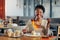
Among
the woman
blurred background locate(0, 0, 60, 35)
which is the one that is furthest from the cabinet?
the woman

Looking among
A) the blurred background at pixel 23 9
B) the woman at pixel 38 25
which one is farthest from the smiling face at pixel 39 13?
the blurred background at pixel 23 9

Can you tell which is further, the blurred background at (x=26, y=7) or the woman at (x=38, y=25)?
the blurred background at (x=26, y=7)

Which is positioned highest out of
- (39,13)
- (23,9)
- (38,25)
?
(23,9)

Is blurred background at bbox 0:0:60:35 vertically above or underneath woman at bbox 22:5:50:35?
above

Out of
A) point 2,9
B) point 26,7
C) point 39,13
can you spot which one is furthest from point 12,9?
point 39,13

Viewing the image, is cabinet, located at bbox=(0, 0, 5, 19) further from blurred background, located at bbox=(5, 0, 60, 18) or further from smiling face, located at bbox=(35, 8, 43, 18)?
smiling face, located at bbox=(35, 8, 43, 18)

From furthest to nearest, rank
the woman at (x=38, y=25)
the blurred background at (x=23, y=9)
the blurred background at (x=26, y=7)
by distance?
the blurred background at (x=26, y=7)
the blurred background at (x=23, y=9)
the woman at (x=38, y=25)

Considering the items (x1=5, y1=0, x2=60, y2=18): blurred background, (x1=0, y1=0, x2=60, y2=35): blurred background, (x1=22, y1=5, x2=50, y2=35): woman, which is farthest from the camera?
(x1=5, y1=0, x2=60, y2=18): blurred background

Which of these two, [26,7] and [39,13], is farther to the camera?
[26,7]

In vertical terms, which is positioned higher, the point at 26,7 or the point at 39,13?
the point at 26,7

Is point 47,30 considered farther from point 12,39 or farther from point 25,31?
point 12,39

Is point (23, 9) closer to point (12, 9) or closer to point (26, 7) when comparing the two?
point (26, 7)

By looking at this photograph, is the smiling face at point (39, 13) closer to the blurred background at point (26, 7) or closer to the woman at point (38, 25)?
the woman at point (38, 25)

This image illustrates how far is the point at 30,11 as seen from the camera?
4.00m
